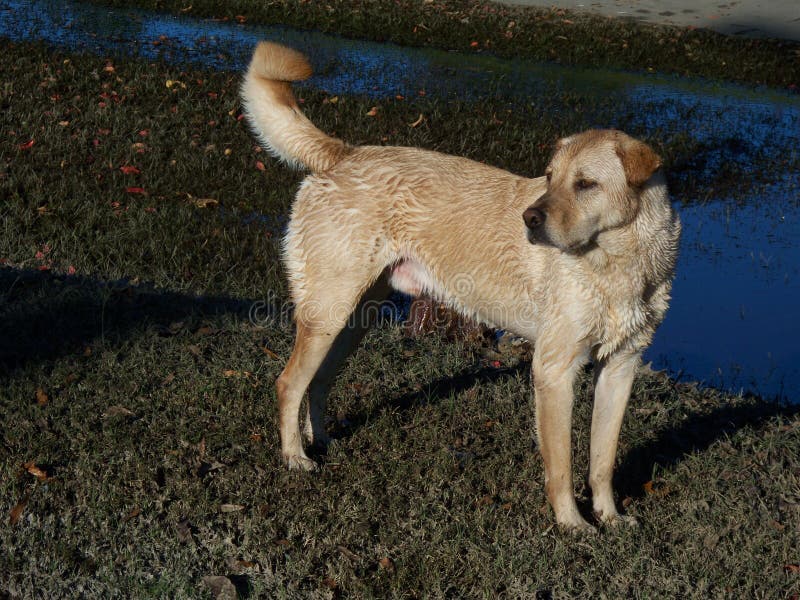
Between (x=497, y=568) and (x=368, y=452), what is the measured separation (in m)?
1.17

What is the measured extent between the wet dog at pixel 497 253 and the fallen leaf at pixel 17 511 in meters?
1.29

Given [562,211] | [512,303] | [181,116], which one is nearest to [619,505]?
[512,303]

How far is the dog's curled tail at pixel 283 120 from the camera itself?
497 centimetres

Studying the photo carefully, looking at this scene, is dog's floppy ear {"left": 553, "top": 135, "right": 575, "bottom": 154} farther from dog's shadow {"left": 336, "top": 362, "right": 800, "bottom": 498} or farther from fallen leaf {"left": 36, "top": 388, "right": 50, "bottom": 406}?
fallen leaf {"left": 36, "top": 388, "right": 50, "bottom": 406}

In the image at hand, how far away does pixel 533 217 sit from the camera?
402 cm

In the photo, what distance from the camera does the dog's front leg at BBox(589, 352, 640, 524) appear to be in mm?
4539

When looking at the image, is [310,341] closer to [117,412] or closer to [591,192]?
[117,412]

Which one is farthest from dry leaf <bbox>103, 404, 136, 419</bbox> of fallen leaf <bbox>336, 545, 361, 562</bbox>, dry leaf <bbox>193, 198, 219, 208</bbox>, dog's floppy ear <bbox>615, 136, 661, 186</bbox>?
dry leaf <bbox>193, 198, 219, 208</bbox>

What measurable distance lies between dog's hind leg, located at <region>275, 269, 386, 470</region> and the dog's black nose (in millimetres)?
1060

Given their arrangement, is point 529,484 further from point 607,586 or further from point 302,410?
point 302,410

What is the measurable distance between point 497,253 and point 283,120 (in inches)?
53.7

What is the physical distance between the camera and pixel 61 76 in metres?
12.9

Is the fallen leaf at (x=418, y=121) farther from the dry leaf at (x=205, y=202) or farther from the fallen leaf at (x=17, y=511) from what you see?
the fallen leaf at (x=17, y=511)

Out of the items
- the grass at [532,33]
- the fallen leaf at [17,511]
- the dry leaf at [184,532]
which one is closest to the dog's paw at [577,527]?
the dry leaf at [184,532]
